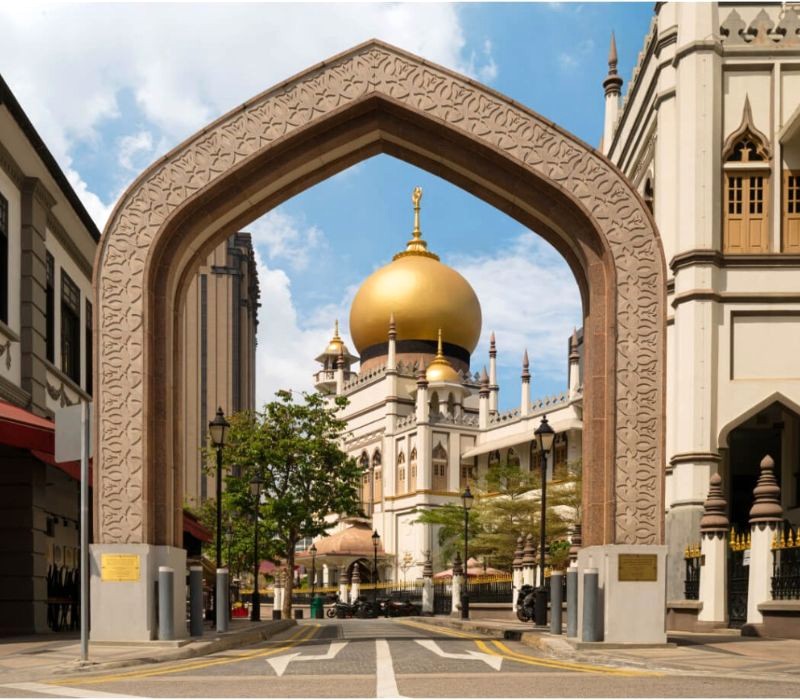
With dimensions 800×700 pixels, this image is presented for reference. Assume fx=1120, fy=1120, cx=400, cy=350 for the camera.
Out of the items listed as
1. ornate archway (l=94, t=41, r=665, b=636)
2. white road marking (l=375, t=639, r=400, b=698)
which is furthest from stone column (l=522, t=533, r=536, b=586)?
white road marking (l=375, t=639, r=400, b=698)

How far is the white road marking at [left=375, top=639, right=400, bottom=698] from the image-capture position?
9499 mm

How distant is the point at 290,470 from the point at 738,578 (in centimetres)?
2468

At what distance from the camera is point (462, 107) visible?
1755 cm

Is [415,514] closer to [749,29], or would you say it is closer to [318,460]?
[318,460]

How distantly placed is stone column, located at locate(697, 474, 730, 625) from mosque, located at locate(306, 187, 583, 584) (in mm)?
40940

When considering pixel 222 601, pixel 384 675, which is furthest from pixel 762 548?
pixel 384 675

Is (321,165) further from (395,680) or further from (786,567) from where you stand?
(786,567)

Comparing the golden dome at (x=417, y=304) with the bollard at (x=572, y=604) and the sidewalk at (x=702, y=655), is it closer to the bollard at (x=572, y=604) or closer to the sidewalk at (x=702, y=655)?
the sidewalk at (x=702, y=655)

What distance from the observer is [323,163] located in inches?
728

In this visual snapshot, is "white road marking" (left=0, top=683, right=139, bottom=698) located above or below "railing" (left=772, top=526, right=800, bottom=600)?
above

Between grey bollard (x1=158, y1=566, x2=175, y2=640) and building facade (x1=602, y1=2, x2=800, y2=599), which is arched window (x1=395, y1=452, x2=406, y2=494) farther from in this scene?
grey bollard (x1=158, y1=566, x2=175, y2=640)

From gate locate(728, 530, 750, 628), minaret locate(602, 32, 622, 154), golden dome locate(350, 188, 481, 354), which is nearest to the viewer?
gate locate(728, 530, 750, 628)

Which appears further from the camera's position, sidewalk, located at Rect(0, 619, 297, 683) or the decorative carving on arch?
the decorative carving on arch

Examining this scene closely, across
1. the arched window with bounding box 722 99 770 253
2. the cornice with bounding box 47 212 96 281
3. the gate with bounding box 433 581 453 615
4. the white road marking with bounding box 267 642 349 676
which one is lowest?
the gate with bounding box 433 581 453 615
